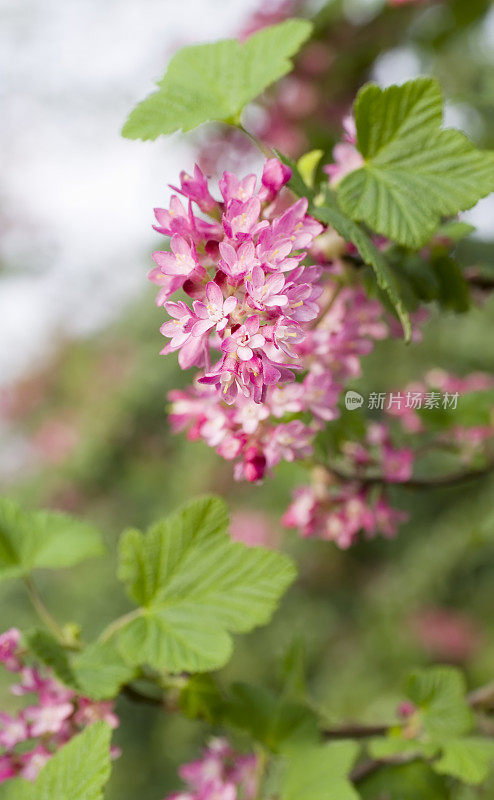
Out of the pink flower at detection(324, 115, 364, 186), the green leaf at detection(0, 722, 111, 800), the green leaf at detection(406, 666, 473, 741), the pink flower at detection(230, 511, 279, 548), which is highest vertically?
the pink flower at detection(324, 115, 364, 186)

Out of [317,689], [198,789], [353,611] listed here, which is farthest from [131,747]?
[198,789]

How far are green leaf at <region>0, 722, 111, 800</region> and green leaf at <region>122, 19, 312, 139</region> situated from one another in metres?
0.43

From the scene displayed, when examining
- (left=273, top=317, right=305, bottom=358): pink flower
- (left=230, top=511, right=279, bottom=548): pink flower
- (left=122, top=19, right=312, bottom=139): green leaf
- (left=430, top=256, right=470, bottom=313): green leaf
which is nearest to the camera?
(left=273, top=317, right=305, bottom=358): pink flower

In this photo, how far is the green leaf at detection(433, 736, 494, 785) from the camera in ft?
Answer: 1.86

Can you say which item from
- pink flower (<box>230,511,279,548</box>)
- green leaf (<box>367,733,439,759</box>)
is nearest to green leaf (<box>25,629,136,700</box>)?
green leaf (<box>367,733,439,759</box>)

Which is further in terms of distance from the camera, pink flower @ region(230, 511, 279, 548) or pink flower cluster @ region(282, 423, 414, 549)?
pink flower @ region(230, 511, 279, 548)

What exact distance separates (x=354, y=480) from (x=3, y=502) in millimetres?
352

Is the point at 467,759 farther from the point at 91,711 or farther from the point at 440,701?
the point at 91,711

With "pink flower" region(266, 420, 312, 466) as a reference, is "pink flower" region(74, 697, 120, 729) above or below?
below

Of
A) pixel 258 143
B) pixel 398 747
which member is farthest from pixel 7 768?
pixel 258 143

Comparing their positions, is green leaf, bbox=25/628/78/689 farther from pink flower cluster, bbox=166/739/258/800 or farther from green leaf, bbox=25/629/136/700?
pink flower cluster, bbox=166/739/258/800

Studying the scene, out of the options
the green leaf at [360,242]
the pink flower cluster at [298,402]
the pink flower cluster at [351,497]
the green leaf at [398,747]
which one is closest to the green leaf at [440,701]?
A: the green leaf at [398,747]

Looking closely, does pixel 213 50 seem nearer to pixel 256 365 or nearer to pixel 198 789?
pixel 256 365

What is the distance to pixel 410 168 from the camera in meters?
0.52
